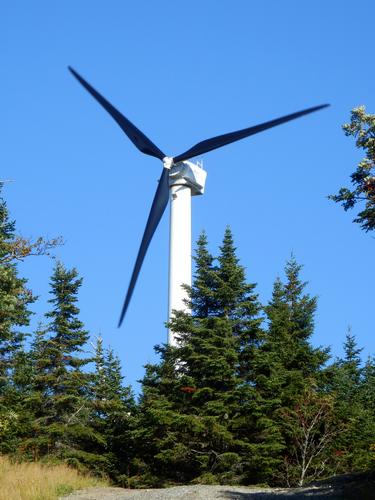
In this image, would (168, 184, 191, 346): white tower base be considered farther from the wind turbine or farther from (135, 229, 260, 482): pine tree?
(135, 229, 260, 482): pine tree

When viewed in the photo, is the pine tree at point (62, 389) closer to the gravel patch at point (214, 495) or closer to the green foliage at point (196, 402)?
the green foliage at point (196, 402)

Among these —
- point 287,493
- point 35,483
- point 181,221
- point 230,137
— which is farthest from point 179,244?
point 287,493

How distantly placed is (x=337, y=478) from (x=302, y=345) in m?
22.1

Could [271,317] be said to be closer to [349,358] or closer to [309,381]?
[309,381]

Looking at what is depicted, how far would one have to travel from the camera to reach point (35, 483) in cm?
2247

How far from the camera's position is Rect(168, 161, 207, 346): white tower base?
148ft

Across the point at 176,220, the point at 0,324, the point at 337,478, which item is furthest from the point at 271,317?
the point at 337,478

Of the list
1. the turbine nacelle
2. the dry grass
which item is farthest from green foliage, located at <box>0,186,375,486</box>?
the turbine nacelle

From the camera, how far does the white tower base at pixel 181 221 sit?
45.2 meters

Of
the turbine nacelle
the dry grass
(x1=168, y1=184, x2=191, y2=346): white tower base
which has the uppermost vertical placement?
the turbine nacelle

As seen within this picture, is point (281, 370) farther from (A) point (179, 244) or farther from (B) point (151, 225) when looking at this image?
(A) point (179, 244)

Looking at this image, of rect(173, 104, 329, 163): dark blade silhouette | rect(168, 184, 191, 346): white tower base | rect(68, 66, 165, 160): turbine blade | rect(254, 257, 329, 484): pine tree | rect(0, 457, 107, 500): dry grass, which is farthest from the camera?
rect(168, 184, 191, 346): white tower base

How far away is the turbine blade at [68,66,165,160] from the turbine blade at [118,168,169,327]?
2.09 metres

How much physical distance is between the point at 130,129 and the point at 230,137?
760 centimetres
